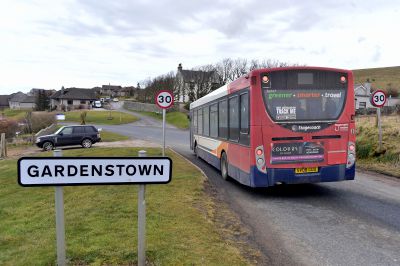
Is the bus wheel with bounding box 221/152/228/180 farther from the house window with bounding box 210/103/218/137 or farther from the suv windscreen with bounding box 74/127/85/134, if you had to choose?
the suv windscreen with bounding box 74/127/85/134

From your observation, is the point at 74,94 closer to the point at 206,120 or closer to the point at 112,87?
the point at 112,87

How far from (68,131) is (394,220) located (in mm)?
24746

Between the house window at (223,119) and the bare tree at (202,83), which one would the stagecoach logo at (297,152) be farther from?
the bare tree at (202,83)

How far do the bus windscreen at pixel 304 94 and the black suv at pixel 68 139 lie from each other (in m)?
21.6

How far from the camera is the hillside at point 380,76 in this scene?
83.9 metres

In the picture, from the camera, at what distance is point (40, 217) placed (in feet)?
25.9

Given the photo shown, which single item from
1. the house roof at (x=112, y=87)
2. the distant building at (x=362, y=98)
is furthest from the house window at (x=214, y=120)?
the house roof at (x=112, y=87)

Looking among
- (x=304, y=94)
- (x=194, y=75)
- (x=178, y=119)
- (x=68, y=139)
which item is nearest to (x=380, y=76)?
(x=194, y=75)

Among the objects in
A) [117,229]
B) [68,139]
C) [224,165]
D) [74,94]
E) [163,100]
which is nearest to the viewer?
[117,229]

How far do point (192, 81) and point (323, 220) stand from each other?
2939 inches

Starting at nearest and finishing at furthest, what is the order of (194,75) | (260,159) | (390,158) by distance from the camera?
(260,159) → (390,158) → (194,75)

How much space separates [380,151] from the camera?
1511cm

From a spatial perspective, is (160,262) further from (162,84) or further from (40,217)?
(162,84)

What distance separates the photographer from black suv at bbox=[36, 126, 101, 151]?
2767 cm
